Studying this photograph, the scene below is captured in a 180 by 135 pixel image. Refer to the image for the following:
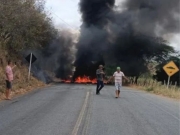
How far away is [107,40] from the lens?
161ft

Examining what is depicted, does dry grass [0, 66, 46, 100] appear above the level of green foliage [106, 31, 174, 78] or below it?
below

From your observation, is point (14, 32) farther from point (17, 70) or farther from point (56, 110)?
point (56, 110)

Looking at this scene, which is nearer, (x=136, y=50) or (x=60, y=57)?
(x=136, y=50)

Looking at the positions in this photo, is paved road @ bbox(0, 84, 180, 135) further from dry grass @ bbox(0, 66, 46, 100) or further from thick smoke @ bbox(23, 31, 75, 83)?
thick smoke @ bbox(23, 31, 75, 83)

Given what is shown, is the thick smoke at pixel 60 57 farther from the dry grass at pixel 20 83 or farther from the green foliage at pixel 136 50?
the dry grass at pixel 20 83

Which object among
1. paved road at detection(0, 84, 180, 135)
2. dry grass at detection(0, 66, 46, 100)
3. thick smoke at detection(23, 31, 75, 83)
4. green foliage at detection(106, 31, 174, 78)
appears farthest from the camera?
green foliage at detection(106, 31, 174, 78)

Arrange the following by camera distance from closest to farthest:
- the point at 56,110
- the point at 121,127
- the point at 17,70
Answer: the point at 121,127
the point at 56,110
the point at 17,70

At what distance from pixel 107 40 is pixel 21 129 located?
4067cm

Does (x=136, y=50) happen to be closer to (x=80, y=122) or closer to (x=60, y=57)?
(x=60, y=57)

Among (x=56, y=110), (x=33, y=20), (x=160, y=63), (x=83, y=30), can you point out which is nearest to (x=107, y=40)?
(x=83, y=30)

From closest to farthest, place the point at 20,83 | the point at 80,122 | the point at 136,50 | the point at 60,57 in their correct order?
A: the point at 80,122 < the point at 20,83 < the point at 136,50 < the point at 60,57

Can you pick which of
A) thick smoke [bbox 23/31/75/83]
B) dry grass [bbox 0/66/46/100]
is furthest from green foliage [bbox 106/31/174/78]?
dry grass [bbox 0/66/46/100]

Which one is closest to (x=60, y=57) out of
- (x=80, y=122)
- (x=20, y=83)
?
(x=20, y=83)

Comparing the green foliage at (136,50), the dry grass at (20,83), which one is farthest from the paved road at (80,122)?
the green foliage at (136,50)
